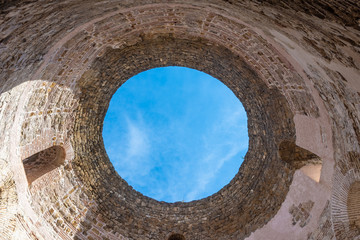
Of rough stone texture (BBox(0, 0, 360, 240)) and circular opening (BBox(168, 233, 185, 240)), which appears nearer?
rough stone texture (BBox(0, 0, 360, 240))

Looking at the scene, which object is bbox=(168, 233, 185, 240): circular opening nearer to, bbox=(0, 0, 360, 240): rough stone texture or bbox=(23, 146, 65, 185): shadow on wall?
bbox=(0, 0, 360, 240): rough stone texture

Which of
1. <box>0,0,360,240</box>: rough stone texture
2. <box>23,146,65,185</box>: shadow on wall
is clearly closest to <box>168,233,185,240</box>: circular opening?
<box>0,0,360,240</box>: rough stone texture

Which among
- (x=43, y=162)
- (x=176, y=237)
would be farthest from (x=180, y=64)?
(x=176, y=237)

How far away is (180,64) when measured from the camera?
745 cm

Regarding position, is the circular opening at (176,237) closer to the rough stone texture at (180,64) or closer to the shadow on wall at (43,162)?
the rough stone texture at (180,64)

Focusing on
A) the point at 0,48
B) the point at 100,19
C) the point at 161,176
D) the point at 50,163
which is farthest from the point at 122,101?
the point at 0,48

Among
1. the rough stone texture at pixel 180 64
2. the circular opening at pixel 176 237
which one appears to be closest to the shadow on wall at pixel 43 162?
the rough stone texture at pixel 180 64

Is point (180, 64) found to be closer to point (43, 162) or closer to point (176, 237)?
point (43, 162)

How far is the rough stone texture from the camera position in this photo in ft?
14.6

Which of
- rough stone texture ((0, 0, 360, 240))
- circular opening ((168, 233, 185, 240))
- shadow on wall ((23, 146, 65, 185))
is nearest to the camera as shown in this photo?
rough stone texture ((0, 0, 360, 240))

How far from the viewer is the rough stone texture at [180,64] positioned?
444 centimetres

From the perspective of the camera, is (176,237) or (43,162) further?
(176,237)

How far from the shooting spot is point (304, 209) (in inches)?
247

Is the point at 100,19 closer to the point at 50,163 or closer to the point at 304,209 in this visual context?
the point at 50,163
